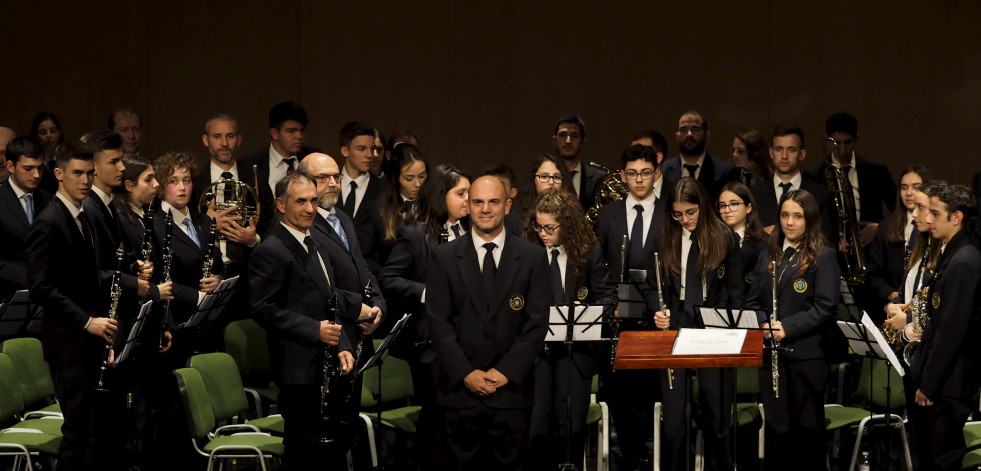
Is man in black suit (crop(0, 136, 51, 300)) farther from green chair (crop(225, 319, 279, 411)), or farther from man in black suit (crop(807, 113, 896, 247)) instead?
man in black suit (crop(807, 113, 896, 247))

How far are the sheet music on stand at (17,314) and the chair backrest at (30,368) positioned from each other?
0.18 m

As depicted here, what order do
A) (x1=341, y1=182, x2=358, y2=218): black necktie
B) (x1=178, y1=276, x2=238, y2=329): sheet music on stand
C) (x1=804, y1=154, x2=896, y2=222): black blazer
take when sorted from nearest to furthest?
(x1=178, y1=276, x2=238, y2=329): sheet music on stand → (x1=341, y1=182, x2=358, y2=218): black necktie → (x1=804, y1=154, x2=896, y2=222): black blazer

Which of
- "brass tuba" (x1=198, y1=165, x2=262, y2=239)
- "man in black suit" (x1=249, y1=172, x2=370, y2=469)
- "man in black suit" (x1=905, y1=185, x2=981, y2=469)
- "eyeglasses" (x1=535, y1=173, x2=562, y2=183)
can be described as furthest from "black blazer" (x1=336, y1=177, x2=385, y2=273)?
"man in black suit" (x1=905, y1=185, x2=981, y2=469)

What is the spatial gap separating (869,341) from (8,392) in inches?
147

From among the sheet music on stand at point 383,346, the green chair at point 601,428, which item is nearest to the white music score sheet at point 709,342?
the green chair at point 601,428

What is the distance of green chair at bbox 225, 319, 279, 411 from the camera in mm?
6004

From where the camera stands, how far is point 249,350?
6027mm

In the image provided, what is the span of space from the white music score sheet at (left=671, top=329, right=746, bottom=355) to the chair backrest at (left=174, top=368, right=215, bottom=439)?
6.48 feet

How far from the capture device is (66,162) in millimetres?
5055

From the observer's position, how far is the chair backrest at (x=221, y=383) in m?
5.21

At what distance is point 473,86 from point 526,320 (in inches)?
185

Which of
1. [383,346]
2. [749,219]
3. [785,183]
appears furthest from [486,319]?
[785,183]

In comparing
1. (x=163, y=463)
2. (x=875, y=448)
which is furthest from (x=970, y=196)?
(x=163, y=463)

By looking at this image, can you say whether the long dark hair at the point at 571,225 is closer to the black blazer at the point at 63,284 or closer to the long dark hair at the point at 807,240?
the long dark hair at the point at 807,240
